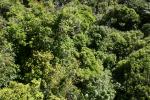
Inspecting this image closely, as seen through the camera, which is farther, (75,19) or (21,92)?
(75,19)

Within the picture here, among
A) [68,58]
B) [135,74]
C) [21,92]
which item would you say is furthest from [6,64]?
[135,74]

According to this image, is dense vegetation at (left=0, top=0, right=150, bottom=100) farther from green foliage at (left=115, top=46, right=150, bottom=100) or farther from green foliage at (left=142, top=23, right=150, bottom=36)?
green foliage at (left=142, top=23, right=150, bottom=36)

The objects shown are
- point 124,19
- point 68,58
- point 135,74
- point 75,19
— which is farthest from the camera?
point 124,19

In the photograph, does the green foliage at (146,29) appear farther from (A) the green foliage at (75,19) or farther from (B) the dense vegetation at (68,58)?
(A) the green foliage at (75,19)

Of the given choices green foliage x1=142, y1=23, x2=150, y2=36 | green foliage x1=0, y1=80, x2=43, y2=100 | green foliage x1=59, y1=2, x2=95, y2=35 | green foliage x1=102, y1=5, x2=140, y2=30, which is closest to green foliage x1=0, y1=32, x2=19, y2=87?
green foliage x1=0, y1=80, x2=43, y2=100

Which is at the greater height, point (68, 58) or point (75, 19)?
point (75, 19)

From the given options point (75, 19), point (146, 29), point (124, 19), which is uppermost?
point (75, 19)

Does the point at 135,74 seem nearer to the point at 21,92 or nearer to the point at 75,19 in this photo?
the point at 75,19

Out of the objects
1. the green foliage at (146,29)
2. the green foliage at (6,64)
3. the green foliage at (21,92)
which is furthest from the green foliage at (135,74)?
the green foliage at (6,64)

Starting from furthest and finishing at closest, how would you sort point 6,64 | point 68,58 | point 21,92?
point 68,58, point 6,64, point 21,92
